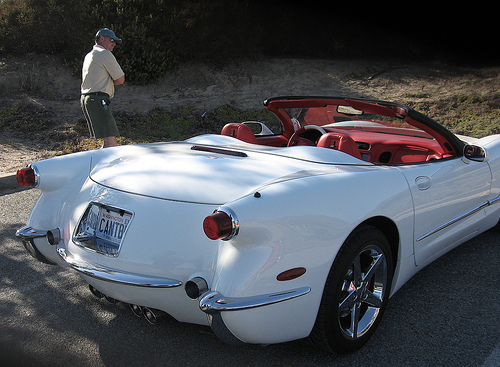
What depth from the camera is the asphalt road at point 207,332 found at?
8.67ft

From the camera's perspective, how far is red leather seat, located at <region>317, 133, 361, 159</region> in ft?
10.8

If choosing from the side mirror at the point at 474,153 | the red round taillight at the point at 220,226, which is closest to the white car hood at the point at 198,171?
the red round taillight at the point at 220,226

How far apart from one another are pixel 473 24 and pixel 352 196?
11717 mm

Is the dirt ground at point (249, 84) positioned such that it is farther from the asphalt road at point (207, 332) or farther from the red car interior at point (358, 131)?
the asphalt road at point (207, 332)

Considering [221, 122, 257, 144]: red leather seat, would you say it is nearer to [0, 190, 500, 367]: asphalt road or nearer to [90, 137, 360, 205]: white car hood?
[90, 137, 360, 205]: white car hood

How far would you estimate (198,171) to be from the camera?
2.78m

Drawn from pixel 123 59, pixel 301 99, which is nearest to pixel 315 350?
pixel 301 99

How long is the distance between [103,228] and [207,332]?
0.80 metres

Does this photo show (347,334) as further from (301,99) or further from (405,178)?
(301,99)

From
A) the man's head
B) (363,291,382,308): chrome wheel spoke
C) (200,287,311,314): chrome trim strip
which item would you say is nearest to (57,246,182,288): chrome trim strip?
(200,287,311,314): chrome trim strip

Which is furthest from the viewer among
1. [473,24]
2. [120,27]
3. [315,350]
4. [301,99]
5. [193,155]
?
[473,24]

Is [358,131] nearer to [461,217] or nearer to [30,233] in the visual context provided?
[461,217]

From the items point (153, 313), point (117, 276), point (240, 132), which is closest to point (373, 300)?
point (153, 313)

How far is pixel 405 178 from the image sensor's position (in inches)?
115
